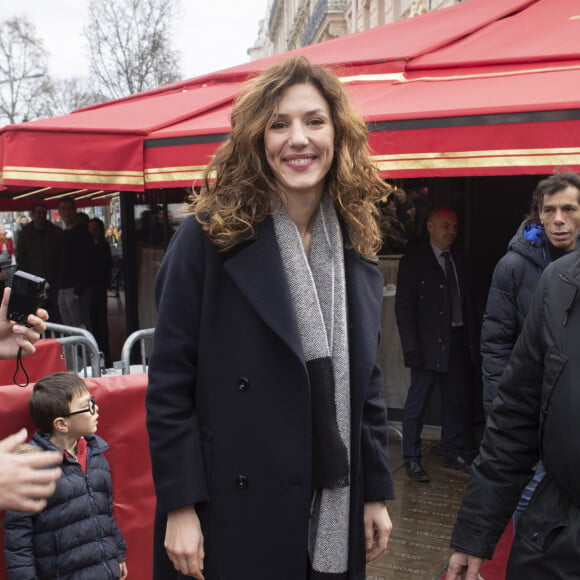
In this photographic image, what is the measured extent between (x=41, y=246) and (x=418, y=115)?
692cm

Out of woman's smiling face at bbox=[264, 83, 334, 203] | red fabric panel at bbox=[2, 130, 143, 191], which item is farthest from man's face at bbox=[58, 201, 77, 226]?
woman's smiling face at bbox=[264, 83, 334, 203]

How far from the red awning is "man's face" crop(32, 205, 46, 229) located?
10.5 ft

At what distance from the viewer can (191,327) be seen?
72.7 inches

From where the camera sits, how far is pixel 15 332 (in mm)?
2436

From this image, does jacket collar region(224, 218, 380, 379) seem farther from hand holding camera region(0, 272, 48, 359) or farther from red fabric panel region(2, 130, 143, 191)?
red fabric panel region(2, 130, 143, 191)

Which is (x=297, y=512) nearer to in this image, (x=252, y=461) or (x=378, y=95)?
(x=252, y=461)

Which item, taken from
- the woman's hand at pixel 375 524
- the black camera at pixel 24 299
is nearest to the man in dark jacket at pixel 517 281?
the woman's hand at pixel 375 524

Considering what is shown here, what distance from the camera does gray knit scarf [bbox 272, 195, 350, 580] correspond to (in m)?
1.89

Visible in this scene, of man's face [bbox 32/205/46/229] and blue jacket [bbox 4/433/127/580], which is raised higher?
man's face [bbox 32/205/46/229]

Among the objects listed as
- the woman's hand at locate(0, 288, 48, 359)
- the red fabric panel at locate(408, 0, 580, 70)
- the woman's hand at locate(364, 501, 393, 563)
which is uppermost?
the red fabric panel at locate(408, 0, 580, 70)

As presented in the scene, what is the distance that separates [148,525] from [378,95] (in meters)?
3.30

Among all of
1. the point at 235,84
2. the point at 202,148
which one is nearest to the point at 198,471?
the point at 202,148

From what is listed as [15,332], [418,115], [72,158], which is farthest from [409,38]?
[15,332]

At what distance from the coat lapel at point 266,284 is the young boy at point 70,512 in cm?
131
